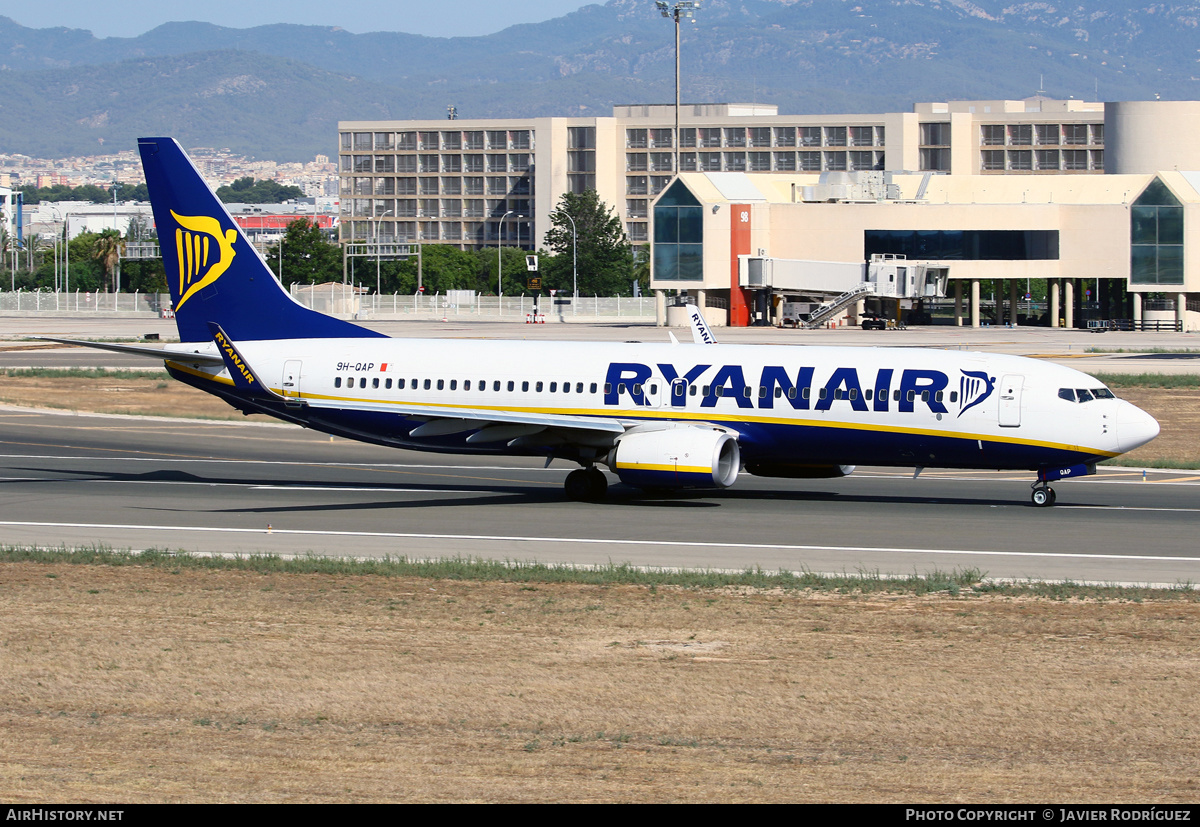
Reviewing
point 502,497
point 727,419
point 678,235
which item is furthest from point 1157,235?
point 502,497

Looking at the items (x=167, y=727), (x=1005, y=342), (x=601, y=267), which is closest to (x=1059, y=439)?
(x=167, y=727)

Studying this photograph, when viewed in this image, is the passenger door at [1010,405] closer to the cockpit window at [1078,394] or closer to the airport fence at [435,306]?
the cockpit window at [1078,394]

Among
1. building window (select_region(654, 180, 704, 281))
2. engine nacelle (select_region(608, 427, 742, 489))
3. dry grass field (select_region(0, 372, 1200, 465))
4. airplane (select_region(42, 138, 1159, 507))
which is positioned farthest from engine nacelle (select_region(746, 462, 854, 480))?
building window (select_region(654, 180, 704, 281))

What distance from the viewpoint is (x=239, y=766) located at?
1431 cm

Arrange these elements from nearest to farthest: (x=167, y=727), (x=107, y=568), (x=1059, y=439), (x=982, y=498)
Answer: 1. (x=167, y=727)
2. (x=107, y=568)
3. (x=1059, y=439)
4. (x=982, y=498)

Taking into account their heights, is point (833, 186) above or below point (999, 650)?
above

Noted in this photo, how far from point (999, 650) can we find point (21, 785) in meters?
12.4

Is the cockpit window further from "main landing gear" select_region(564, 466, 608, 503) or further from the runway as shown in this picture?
"main landing gear" select_region(564, 466, 608, 503)

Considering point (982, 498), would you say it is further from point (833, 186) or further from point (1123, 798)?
point (833, 186)

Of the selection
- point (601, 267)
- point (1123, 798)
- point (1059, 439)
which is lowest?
point (1123, 798)

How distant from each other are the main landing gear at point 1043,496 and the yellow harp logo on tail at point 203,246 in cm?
2167

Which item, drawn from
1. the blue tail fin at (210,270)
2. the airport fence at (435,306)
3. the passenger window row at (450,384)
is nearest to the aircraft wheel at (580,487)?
the passenger window row at (450,384)

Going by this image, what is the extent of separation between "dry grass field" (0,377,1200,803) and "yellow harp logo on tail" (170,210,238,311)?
50.6 feet
